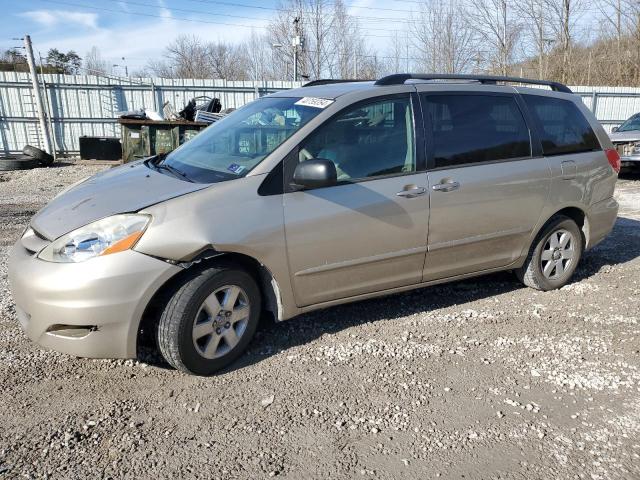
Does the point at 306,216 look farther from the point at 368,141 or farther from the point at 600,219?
the point at 600,219

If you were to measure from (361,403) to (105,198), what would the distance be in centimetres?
198

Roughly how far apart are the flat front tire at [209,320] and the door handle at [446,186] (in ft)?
4.91

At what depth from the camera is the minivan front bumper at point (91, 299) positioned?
280cm

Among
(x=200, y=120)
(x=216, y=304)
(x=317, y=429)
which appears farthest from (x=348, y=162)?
(x=200, y=120)

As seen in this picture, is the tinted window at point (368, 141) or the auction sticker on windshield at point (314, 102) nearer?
the tinted window at point (368, 141)

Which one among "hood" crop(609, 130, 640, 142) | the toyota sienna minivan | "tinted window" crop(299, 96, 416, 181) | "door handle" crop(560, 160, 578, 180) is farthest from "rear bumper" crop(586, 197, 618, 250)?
"hood" crop(609, 130, 640, 142)


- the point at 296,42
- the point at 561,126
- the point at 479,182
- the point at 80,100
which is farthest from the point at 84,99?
the point at 479,182

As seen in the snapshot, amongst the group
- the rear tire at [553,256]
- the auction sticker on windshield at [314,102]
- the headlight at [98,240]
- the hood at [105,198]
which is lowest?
the rear tire at [553,256]

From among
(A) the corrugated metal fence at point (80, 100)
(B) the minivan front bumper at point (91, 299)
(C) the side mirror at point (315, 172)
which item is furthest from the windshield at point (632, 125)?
(B) the minivan front bumper at point (91, 299)

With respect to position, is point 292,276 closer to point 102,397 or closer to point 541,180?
point 102,397

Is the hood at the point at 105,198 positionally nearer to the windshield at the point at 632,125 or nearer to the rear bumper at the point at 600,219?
the rear bumper at the point at 600,219

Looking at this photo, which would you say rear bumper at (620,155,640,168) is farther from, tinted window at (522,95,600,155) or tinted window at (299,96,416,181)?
tinted window at (299,96,416,181)

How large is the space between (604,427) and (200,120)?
12239mm

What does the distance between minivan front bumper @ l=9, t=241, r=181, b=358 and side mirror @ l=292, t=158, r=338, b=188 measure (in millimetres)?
926
